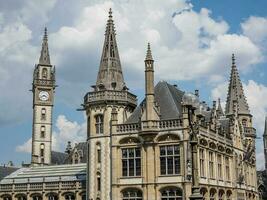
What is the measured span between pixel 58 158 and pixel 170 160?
2100 inches

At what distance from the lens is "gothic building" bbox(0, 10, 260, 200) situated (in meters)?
50.0

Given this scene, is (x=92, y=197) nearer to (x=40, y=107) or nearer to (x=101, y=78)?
(x=101, y=78)

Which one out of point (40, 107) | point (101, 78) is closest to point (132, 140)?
point (101, 78)

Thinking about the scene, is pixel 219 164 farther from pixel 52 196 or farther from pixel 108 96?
pixel 52 196

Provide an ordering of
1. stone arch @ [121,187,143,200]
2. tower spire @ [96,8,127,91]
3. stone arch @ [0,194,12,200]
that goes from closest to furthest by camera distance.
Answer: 1. stone arch @ [121,187,143,200]
2. tower spire @ [96,8,127,91]
3. stone arch @ [0,194,12,200]

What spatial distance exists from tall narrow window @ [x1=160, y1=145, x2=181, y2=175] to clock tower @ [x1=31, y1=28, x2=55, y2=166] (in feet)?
153

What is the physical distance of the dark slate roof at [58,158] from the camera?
3845 inches

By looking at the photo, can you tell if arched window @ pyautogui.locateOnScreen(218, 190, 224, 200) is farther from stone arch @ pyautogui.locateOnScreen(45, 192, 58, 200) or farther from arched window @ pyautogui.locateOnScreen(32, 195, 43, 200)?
arched window @ pyautogui.locateOnScreen(32, 195, 43, 200)

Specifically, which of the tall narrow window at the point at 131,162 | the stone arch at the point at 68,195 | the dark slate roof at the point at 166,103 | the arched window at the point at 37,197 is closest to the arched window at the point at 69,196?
the stone arch at the point at 68,195

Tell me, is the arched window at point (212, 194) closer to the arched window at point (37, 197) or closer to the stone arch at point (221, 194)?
the stone arch at point (221, 194)

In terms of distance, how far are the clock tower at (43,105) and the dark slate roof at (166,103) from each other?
42465mm

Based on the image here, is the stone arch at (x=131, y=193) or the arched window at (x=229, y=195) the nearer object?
the stone arch at (x=131, y=193)

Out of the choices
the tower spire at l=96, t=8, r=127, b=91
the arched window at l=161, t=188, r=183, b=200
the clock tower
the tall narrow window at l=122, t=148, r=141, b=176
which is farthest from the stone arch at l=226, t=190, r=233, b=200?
the clock tower

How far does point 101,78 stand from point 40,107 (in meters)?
43.6
